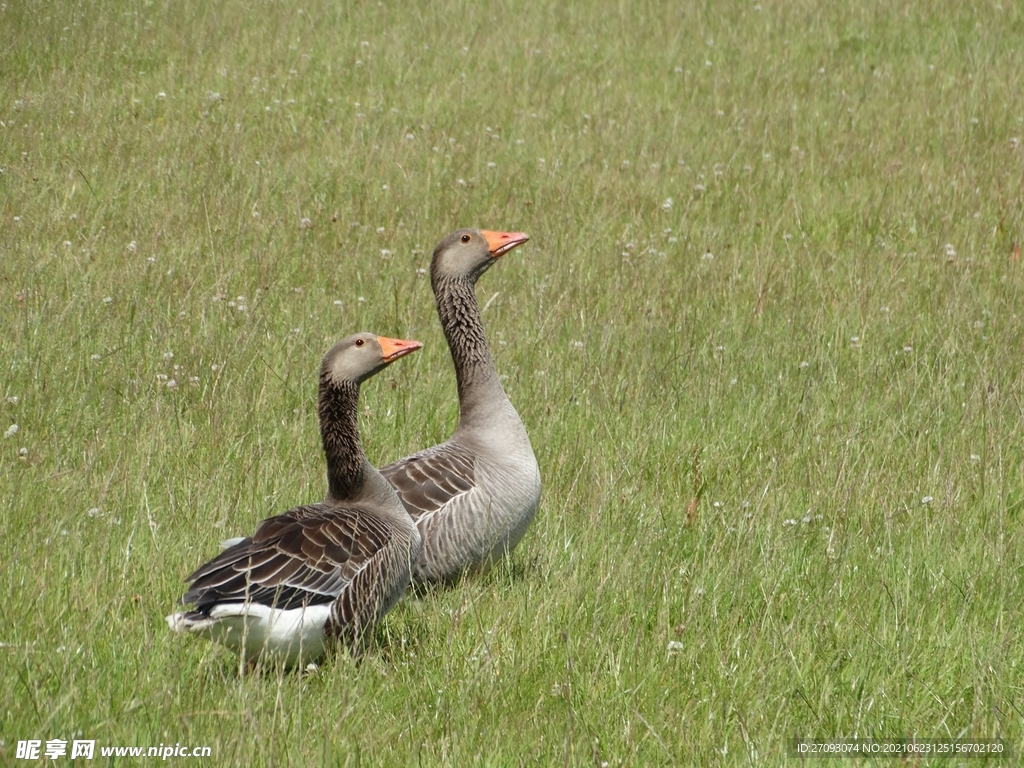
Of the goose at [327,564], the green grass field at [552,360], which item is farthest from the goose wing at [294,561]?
the green grass field at [552,360]

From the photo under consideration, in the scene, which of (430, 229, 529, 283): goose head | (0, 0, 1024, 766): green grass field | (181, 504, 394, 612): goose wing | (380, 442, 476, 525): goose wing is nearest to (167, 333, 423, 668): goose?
(181, 504, 394, 612): goose wing

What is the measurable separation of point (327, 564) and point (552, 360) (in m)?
3.31

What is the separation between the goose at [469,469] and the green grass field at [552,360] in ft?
0.70

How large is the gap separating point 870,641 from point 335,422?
2233mm

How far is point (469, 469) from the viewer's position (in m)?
5.18

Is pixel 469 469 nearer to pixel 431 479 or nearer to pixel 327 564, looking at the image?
pixel 431 479

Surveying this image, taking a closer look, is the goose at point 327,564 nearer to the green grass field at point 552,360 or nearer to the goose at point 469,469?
the green grass field at point 552,360

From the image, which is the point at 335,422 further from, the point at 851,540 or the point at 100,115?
the point at 100,115

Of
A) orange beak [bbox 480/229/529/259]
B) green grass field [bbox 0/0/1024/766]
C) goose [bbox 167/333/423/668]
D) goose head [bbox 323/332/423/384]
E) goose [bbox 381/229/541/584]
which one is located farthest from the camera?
orange beak [bbox 480/229/529/259]

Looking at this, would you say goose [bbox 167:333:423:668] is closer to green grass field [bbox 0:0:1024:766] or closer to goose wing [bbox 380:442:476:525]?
green grass field [bbox 0:0:1024:766]

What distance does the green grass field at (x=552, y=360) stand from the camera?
386 centimetres

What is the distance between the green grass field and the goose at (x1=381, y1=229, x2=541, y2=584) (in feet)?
0.70

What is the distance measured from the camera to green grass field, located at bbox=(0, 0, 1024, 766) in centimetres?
386

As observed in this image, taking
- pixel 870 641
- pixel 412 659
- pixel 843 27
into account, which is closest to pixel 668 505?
pixel 870 641
